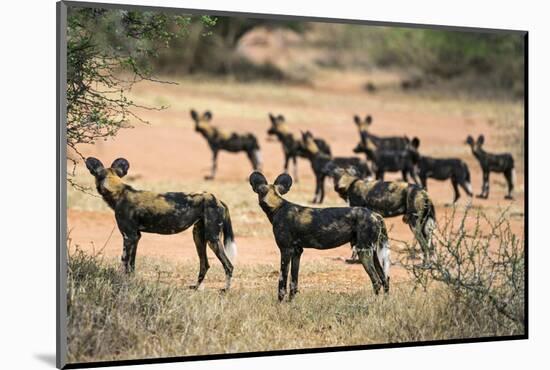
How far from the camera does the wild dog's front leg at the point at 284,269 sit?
10250mm

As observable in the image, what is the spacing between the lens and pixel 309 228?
10266 mm

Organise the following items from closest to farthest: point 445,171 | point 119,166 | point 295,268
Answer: point 119,166 → point 295,268 → point 445,171

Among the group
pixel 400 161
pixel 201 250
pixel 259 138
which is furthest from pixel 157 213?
pixel 259 138

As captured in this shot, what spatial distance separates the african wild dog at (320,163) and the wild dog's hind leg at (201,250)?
6.19m

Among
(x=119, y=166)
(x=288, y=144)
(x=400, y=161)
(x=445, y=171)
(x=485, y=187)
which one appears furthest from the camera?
(x=288, y=144)

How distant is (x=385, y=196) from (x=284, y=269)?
207 centimetres

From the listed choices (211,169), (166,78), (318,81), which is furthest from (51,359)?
(318,81)

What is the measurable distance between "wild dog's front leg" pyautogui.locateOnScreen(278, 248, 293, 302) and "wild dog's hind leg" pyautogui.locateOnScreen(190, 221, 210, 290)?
26.8 inches

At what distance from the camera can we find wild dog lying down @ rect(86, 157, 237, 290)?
9.91 m

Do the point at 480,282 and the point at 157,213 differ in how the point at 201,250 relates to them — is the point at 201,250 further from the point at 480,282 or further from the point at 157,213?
the point at 480,282

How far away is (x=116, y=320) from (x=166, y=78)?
59.4 feet

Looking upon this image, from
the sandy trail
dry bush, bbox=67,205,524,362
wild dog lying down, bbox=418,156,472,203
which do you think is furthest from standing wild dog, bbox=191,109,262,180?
dry bush, bbox=67,205,524,362

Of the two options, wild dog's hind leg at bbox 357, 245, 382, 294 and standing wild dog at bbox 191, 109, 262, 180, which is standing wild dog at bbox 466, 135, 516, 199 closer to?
standing wild dog at bbox 191, 109, 262, 180

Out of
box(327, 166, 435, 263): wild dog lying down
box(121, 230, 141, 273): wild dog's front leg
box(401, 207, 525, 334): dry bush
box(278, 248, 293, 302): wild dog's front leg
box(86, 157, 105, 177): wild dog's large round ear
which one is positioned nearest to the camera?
box(86, 157, 105, 177): wild dog's large round ear
